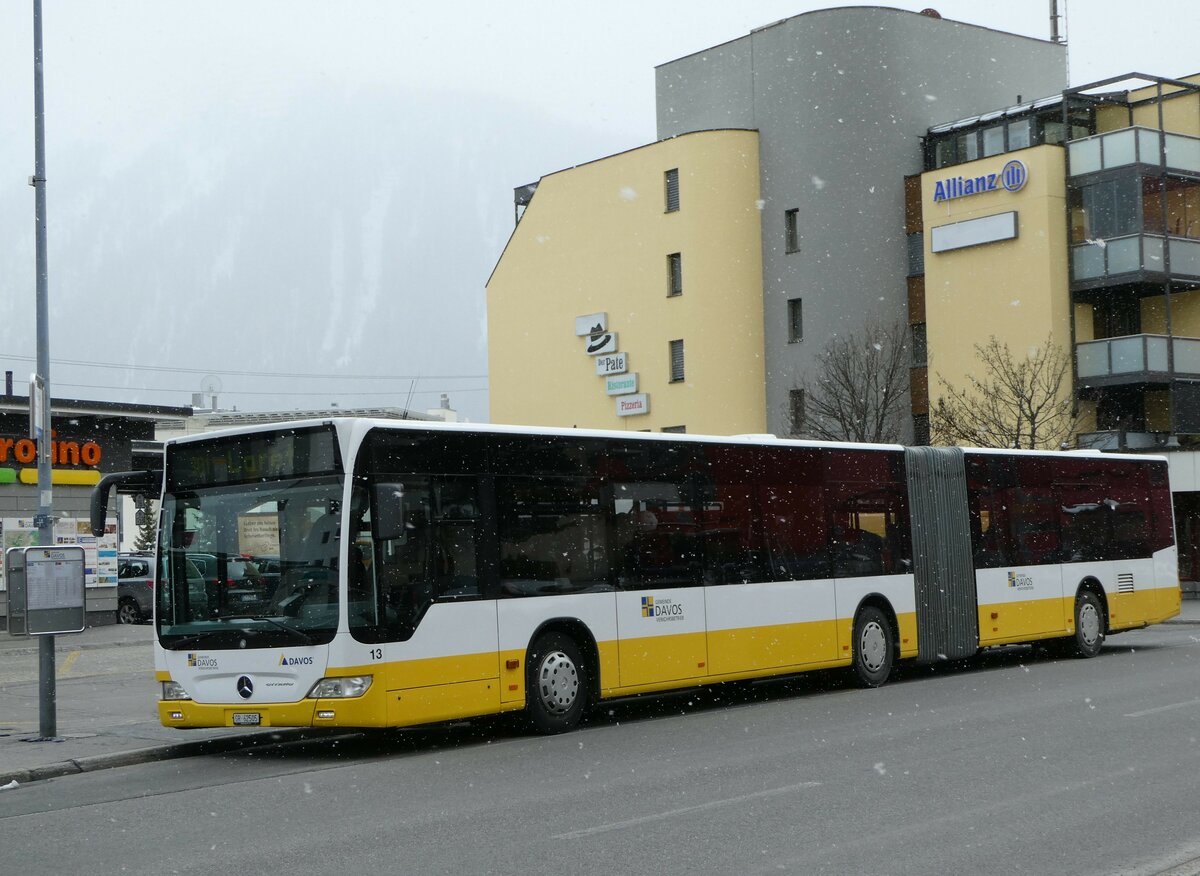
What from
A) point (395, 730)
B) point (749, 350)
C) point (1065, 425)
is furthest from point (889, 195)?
point (395, 730)

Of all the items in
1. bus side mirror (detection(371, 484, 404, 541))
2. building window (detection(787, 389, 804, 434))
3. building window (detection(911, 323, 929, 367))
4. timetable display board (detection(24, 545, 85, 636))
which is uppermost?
building window (detection(911, 323, 929, 367))

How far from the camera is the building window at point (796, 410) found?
48406mm

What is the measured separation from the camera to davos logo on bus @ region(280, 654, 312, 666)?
1269 centimetres

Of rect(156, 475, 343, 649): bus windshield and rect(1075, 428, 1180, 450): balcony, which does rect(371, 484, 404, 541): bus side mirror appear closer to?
rect(156, 475, 343, 649): bus windshield

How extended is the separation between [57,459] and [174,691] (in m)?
24.9

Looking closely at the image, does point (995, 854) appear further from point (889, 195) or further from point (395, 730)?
point (889, 195)

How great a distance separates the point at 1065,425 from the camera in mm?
42281

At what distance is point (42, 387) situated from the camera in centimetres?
1508

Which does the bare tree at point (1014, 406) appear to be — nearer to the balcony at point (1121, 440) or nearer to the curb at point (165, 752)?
the balcony at point (1121, 440)

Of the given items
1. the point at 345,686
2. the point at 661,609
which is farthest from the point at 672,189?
the point at 345,686

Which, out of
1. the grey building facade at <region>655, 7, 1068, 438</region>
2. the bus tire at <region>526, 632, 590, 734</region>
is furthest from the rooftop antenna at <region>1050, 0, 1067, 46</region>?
the bus tire at <region>526, 632, 590, 734</region>

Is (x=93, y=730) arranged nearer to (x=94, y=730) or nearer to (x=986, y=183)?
(x=94, y=730)

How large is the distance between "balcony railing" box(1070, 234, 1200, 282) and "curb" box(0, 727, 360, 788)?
32526mm

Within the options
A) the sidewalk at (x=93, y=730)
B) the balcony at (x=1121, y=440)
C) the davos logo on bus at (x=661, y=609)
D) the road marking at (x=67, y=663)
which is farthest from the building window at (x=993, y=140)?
the davos logo on bus at (x=661, y=609)
